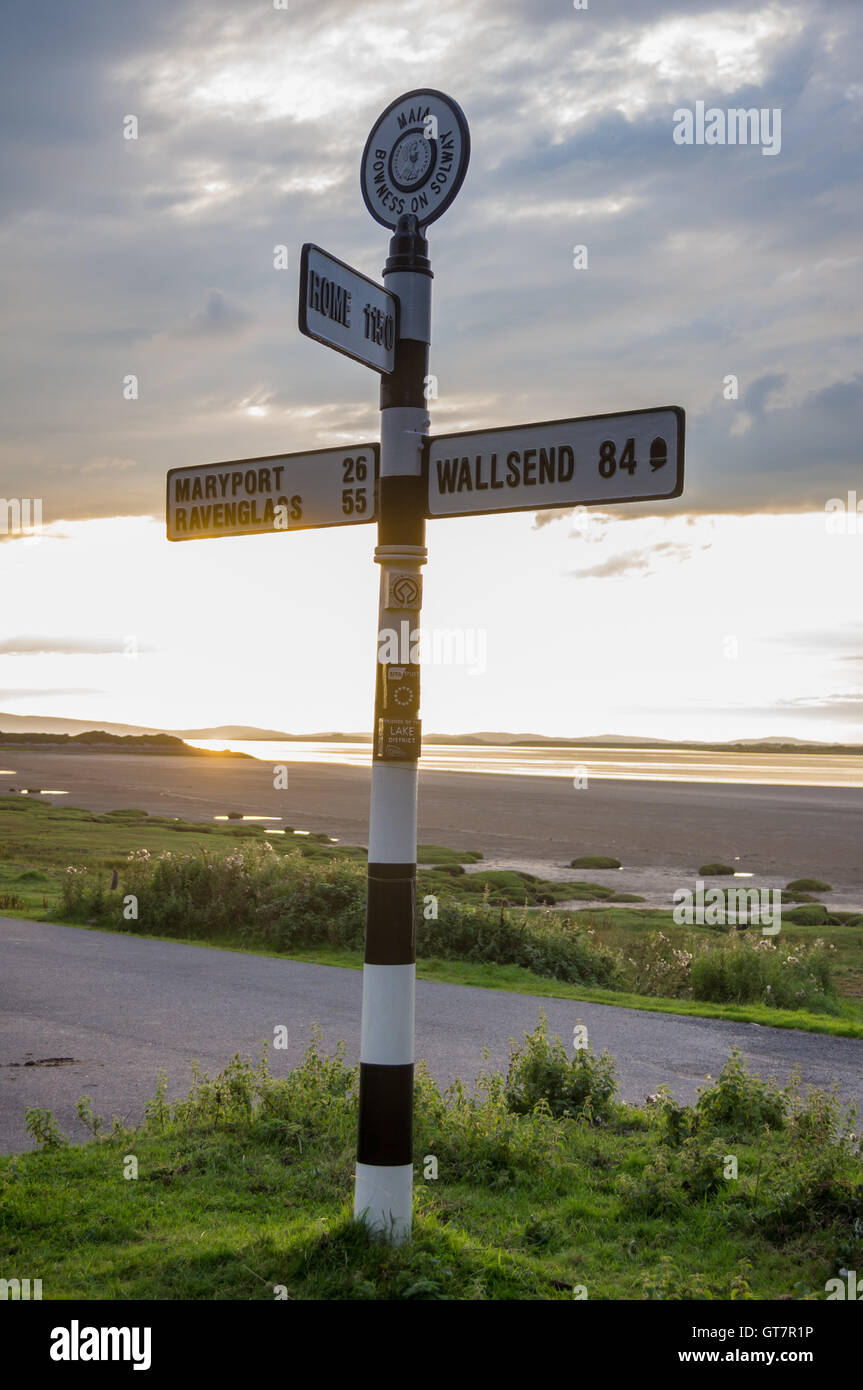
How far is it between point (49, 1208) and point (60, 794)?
7540 centimetres

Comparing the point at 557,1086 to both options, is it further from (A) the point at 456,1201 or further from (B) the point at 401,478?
(B) the point at 401,478

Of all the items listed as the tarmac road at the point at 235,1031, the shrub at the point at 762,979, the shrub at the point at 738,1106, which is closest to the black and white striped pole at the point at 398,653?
the shrub at the point at 738,1106

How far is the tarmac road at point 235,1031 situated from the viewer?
27.4 feet

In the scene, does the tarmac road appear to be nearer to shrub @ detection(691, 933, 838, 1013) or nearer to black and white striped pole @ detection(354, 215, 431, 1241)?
shrub @ detection(691, 933, 838, 1013)

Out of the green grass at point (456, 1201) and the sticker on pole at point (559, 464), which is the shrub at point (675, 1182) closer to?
the green grass at point (456, 1201)

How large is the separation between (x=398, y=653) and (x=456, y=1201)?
9.09 ft

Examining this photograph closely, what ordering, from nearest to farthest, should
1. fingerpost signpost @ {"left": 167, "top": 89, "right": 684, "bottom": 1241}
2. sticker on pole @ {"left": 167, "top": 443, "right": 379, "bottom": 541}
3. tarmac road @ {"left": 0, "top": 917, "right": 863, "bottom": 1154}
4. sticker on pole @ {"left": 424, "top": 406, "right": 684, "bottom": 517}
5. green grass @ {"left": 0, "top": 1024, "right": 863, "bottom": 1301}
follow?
sticker on pole @ {"left": 424, "top": 406, "right": 684, "bottom": 517}, fingerpost signpost @ {"left": 167, "top": 89, "right": 684, "bottom": 1241}, green grass @ {"left": 0, "top": 1024, "right": 863, "bottom": 1301}, sticker on pole @ {"left": 167, "top": 443, "right": 379, "bottom": 541}, tarmac road @ {"left": 0, "top": 917, "right": 863, "bottom": 1154}

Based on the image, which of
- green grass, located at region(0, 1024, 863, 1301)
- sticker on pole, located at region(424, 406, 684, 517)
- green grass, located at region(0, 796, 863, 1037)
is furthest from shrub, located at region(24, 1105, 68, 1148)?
green grass, located at region(0, 796, 863, 1037)

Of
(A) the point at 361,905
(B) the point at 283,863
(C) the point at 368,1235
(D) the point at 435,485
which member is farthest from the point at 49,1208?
(B) the point at 283,863

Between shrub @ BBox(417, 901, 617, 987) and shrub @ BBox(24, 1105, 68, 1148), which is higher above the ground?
shrub @ BBox(24, 1105, 68, 1148)

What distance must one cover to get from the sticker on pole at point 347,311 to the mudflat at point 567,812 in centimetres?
3301

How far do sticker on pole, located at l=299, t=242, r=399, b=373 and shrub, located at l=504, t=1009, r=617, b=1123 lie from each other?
15.1ft

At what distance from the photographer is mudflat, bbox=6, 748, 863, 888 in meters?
41.8

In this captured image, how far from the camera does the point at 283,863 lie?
17.2 m
